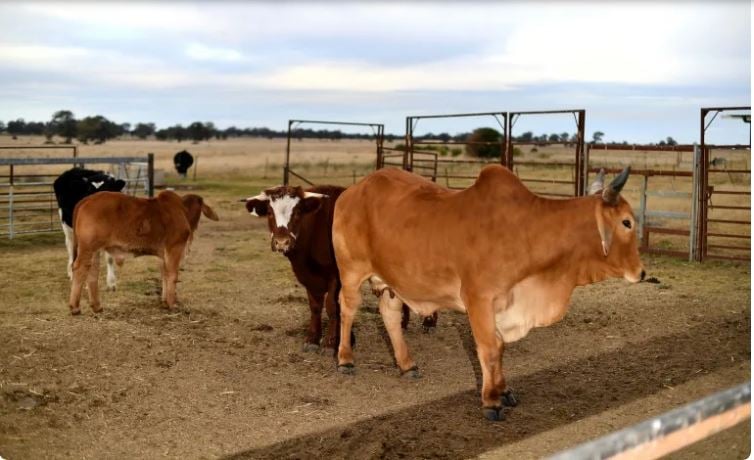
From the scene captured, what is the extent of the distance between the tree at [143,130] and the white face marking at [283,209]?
110 meters

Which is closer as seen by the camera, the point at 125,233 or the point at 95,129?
the point at 125,233

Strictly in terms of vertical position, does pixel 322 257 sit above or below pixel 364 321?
above

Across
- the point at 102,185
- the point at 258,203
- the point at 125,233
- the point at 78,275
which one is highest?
the point at 102,185

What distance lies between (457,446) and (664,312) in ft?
14.9

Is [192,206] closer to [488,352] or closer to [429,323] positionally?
[429,323]

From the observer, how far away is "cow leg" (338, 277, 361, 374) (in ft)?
19.7

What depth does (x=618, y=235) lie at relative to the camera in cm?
491

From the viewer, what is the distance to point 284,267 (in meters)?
10.9

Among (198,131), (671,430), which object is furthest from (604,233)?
(198,131)

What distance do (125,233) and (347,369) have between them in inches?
130

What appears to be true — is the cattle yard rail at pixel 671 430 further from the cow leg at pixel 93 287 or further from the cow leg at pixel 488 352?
the cow leg at pixel 93 287

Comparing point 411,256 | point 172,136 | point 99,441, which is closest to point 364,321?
point 411,256

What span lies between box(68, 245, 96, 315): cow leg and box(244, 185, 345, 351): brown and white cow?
213cm

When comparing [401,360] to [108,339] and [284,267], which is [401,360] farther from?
[284,267]
